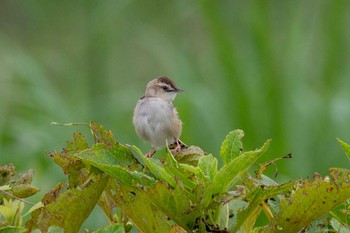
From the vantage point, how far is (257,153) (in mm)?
1169

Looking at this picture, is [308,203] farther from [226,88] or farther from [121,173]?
[226,88]

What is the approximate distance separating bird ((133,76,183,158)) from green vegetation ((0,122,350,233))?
1324 millimetres

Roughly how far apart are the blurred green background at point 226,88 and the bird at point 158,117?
984mm

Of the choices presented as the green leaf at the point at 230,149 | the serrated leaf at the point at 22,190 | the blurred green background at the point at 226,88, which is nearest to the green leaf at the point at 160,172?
the green leaf at the point at 230,149

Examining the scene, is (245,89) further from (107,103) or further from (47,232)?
(47,232)

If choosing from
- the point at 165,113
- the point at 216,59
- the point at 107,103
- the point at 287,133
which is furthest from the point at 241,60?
the point at 165,113

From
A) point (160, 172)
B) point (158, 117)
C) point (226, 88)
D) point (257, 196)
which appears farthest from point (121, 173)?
point (226, 88)

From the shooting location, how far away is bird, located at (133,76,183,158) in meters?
2.88

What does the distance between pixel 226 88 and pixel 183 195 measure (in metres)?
4.13

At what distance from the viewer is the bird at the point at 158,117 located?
9.44 ft

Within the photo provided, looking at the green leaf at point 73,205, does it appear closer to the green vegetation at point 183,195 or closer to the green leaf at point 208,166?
the green vegetation at point 183,195

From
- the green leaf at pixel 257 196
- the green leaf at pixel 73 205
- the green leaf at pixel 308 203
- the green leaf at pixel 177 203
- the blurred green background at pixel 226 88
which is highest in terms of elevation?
the blurred green background at pixel 226 88

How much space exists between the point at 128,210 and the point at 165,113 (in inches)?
81.5

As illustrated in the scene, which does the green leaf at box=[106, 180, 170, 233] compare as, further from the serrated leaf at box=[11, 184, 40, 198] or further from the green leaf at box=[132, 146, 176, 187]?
the serrated leaf at box=[11, 184, 40, 198]
